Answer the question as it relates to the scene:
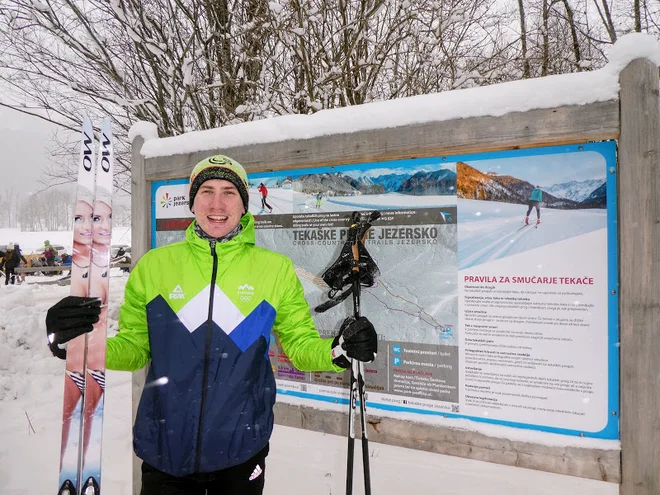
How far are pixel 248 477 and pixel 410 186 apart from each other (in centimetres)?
157

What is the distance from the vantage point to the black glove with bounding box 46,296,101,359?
5.40ft

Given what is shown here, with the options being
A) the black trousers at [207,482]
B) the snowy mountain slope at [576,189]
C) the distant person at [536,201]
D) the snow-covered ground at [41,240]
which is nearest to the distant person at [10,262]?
the snow-covered ground at [41,240]

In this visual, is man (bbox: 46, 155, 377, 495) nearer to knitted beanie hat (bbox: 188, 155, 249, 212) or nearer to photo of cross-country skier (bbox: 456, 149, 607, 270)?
knitted beanie hat (bbox: 188, 155, 249, 212)

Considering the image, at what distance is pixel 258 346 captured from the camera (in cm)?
185

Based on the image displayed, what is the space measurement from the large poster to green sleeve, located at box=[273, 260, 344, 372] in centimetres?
46

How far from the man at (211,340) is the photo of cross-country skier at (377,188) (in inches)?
20.8

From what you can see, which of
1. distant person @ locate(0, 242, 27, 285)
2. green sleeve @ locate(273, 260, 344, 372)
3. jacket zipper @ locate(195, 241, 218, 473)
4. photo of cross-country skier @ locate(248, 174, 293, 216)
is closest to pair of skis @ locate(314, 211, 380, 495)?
green sleeve @ locate(273, 260, 344, 372)

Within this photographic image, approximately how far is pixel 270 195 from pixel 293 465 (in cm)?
229

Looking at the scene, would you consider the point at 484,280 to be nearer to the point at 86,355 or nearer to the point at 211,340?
the point at 211,340

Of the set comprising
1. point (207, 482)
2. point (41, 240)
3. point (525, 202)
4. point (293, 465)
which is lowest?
point (293, 465)

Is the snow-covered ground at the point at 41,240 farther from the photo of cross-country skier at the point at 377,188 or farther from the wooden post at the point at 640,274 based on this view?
the wooden post at the point at 640,274

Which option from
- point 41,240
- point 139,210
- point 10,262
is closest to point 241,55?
point 139,210

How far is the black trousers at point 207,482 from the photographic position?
1743 millimetres

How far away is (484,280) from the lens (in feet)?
6.73
